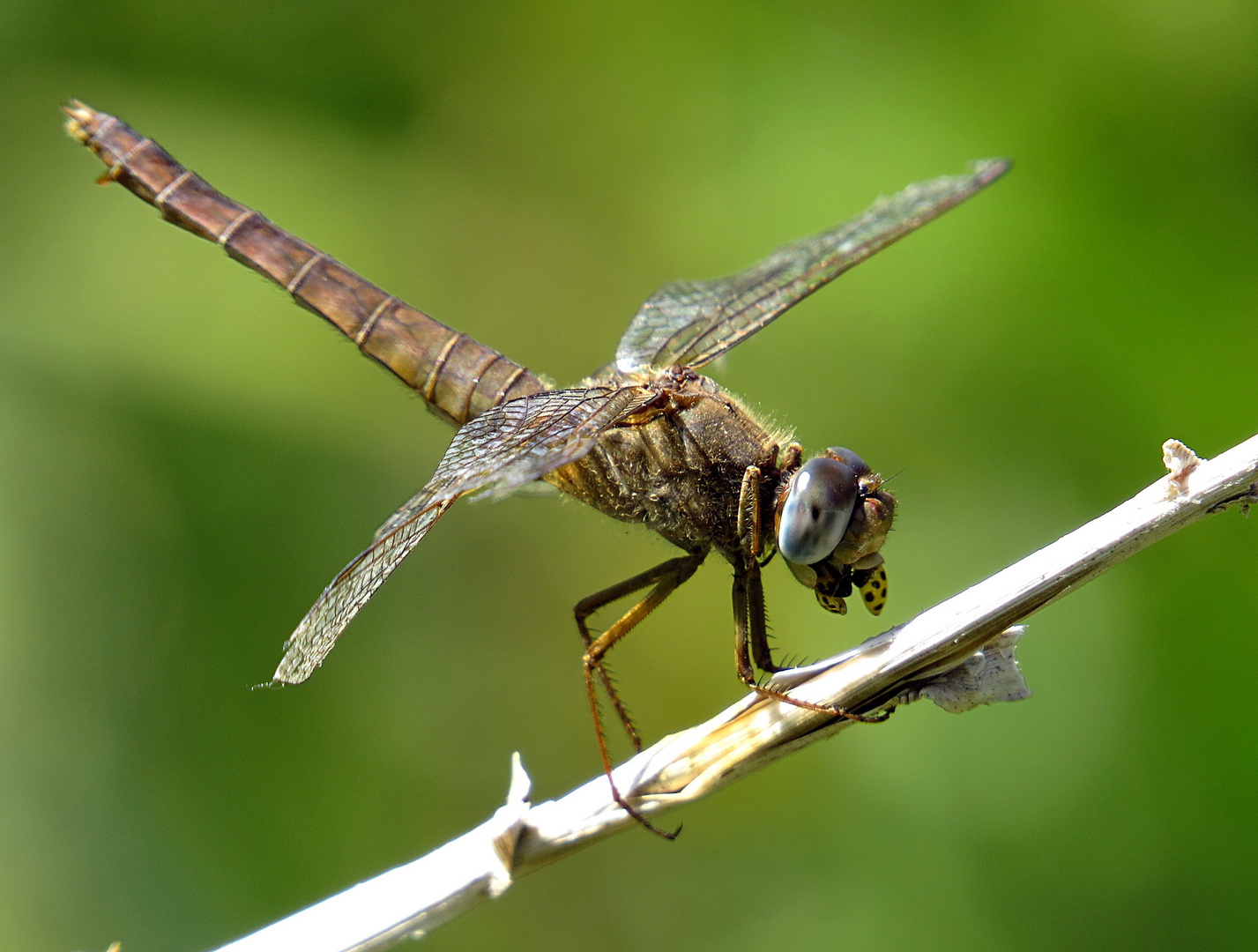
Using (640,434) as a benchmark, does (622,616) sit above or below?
below

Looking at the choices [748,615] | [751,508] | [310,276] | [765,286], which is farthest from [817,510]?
[310,276]

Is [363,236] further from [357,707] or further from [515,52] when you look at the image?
[357,707]

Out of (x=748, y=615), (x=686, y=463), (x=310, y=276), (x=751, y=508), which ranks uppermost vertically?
(x=310, y=276)

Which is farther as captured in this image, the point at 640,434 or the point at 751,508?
the point at 640,434

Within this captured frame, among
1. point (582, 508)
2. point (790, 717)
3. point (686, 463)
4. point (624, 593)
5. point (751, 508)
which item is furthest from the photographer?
point (582, 508)

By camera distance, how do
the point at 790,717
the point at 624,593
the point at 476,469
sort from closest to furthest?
the point at 790,717 → the point at 476,469 → the point at 624,593

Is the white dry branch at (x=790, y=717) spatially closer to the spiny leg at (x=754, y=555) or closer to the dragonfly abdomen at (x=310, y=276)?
the spiny leg at (x=754, y=555)

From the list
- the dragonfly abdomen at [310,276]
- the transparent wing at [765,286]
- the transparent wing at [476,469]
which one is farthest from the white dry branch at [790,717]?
the dragonfly abdomen at [310,276]

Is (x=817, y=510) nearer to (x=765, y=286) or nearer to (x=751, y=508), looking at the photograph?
(x=751, y=508)

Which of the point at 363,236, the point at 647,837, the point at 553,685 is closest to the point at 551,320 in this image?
the point at 363,236
